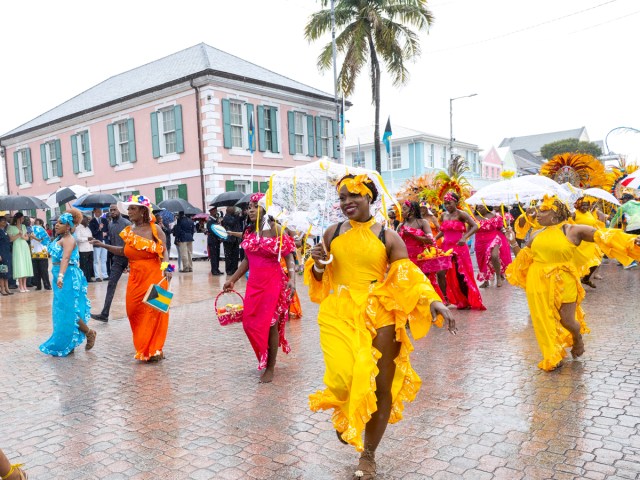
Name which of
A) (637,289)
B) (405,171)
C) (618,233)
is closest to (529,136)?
(405,171)

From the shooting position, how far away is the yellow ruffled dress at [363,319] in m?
3.24

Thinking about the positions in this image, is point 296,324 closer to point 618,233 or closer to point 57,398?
point 57,398

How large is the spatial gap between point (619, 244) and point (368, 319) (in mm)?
2418

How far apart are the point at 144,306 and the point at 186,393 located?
153cm

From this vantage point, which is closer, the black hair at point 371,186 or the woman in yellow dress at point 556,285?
the black hair at point 371,186

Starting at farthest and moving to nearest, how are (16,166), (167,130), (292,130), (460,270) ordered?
(16,166) → (292,130) → (167,130) → (460,270)

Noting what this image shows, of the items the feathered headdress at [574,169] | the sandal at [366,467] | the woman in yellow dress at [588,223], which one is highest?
the feathered headdress at [574,169]

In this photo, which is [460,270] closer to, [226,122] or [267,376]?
[267,376]

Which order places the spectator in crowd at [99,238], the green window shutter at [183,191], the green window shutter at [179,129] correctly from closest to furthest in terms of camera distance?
the spectator in crowd at [99,238]
the green window shutter at [179,129]
the green window shutter at [183,191]

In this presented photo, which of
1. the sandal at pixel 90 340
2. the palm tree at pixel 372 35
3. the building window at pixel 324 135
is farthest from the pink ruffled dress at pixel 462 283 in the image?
the building window at pixel 324 135

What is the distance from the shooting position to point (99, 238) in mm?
14680

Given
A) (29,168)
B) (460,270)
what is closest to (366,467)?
(460,270)

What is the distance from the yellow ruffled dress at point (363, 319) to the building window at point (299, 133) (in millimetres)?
21094

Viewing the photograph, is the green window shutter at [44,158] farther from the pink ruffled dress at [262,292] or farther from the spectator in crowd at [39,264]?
the pink ruffled dress at [262,292]
